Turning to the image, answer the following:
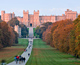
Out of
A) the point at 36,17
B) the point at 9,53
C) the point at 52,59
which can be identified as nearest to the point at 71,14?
the point at 36,17

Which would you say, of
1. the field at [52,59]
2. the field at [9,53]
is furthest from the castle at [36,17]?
the field at [52,59]

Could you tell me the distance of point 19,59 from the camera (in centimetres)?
2333

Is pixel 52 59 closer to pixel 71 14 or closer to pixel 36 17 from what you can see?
pixel 36 17

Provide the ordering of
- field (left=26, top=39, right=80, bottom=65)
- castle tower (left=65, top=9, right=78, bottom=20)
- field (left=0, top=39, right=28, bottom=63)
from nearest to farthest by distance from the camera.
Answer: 1. field (left=26, top=39, right=80, bottom=65)
2. field (left=0, top=39, right=28, bottom=63)
3. castle tower (left=65, top=9, right=78, bottom=20)

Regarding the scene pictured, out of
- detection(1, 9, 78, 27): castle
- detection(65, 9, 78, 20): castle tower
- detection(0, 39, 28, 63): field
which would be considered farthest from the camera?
detection(65, 9, 78, 20): castle tower

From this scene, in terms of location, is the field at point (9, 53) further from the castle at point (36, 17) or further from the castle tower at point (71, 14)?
the castle tower at point (71, 14)

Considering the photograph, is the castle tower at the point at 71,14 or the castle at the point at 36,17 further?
the castle tower at the point at 71,14

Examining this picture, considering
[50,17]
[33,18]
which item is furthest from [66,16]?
[33,18]

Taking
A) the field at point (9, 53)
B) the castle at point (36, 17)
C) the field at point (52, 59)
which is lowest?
the field at point (52, 59)

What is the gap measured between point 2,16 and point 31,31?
164 feet

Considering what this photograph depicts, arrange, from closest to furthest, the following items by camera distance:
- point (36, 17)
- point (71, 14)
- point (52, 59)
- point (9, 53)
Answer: point (52, 59)
point (9, 53)
point (36, 17)
point (71, 14)

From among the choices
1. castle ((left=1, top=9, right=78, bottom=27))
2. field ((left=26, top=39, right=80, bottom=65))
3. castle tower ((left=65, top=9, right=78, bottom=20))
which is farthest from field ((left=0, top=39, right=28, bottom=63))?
castle tower ((left=65, top=9, right=78, bottom=20))

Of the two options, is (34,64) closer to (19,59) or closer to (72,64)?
(19,59)

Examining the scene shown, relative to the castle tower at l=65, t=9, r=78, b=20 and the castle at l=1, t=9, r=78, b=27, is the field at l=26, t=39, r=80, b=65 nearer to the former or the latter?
the castle at l=1, t=9, r=78, b=27
